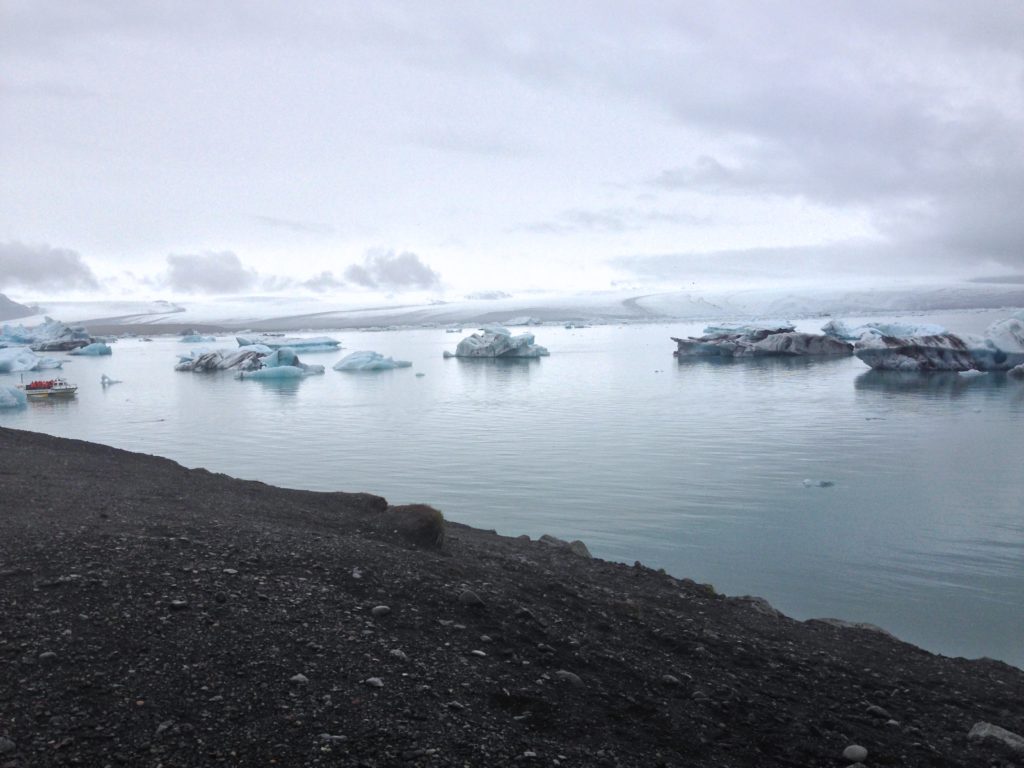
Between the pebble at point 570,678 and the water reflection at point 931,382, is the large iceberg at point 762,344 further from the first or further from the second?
the pebble at point 570,678

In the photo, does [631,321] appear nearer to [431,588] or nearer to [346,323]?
[346,323]

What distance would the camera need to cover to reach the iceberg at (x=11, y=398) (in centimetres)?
1705

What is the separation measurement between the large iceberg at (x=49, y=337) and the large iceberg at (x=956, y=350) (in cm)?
3896

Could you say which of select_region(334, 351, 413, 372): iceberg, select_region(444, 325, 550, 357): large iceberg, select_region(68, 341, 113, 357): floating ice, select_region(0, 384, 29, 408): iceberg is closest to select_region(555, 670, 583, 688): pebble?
select_region(0, 384, 29, 408): iceberg

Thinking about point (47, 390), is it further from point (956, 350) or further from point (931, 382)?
point (956, 350)

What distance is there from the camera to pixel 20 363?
1140 inches

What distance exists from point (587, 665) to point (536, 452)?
310 inches

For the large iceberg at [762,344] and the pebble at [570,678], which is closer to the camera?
the pebble at [570,678]

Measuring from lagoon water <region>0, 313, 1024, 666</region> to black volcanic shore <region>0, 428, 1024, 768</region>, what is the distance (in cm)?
163

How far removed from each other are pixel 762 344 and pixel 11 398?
72.5 feet

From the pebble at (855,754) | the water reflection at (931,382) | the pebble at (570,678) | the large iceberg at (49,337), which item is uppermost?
the large iceberg at (49,337)

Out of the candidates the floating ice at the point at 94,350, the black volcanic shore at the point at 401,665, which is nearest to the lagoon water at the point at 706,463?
the black volcanic shore at the point at 401,665

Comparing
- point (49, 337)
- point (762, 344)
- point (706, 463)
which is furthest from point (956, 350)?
point (49, 337)

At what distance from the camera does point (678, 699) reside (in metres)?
2.89
